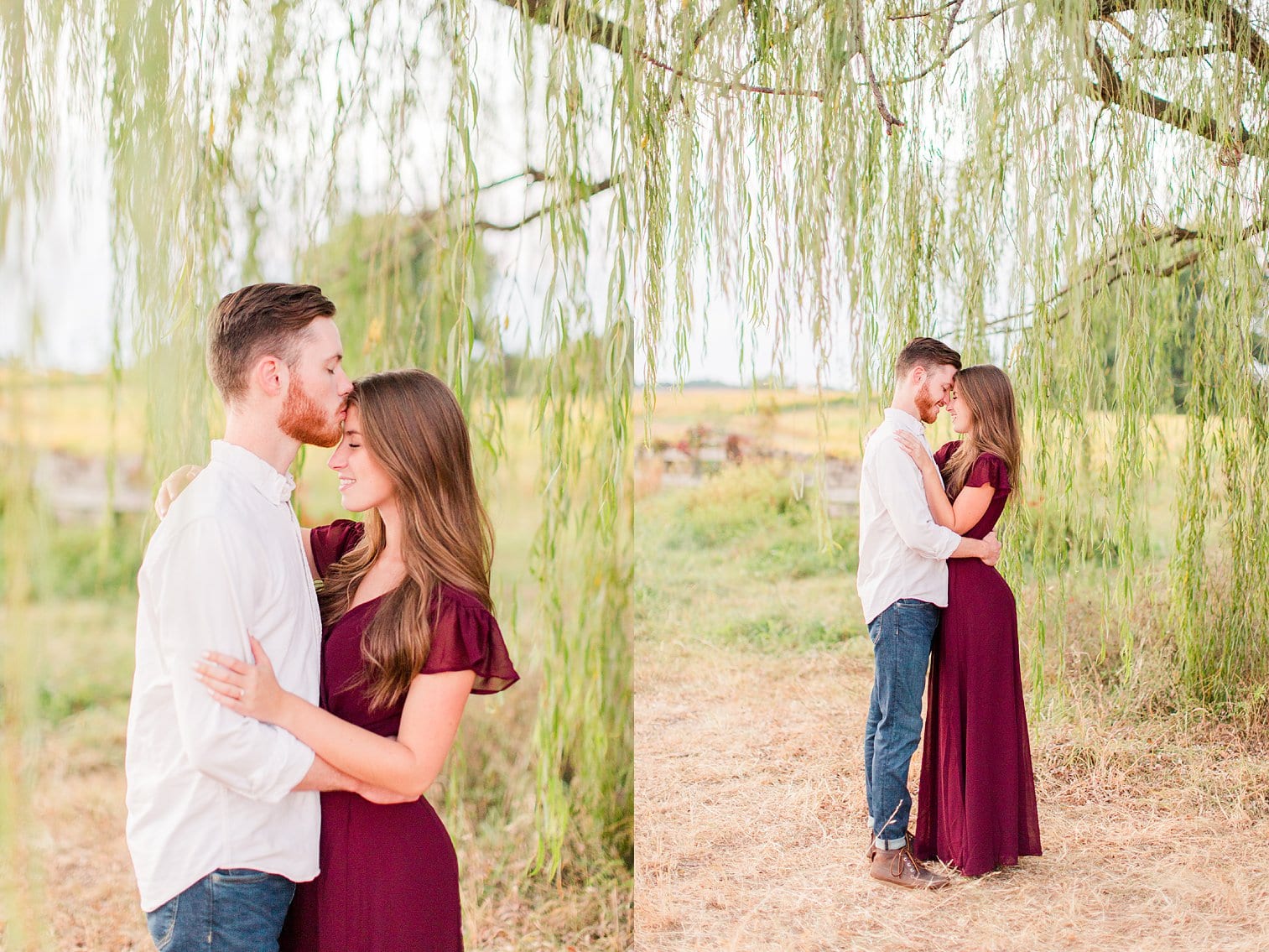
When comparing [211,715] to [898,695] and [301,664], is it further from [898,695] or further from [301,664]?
[898,695]

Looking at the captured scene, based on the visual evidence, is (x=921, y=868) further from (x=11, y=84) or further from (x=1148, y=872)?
(x=11, y=84)

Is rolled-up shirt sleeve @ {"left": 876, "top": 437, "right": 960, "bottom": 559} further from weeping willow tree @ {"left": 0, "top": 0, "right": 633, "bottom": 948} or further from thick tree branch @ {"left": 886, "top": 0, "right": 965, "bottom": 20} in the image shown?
thick tree branch @ {"left": 886, "top": 0, "right": 965, "bottom": 20}

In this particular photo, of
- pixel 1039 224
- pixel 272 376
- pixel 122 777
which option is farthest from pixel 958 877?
pixel 122 777

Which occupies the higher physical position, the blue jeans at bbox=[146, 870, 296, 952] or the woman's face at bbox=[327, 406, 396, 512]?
the woman's face at bbox=[327, 406, 396, 512]

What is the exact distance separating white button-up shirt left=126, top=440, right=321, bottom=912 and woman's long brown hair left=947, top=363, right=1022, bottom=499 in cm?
128

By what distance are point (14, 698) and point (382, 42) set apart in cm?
86

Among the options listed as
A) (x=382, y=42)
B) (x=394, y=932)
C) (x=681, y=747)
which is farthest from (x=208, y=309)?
(x=681, y=747)

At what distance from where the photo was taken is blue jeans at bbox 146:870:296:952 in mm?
756

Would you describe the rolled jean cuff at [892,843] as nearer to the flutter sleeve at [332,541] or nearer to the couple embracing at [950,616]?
the couple embracing at [950,616]

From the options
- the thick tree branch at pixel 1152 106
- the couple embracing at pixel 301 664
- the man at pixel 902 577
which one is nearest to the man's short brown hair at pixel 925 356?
the man at pixel 902 577

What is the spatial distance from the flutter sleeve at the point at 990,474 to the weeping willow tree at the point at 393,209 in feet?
2.13

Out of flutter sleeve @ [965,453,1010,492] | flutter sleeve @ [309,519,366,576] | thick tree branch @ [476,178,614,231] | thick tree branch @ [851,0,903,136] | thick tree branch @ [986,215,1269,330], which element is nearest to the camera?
flutter sleeve @ [309,519,366,576]

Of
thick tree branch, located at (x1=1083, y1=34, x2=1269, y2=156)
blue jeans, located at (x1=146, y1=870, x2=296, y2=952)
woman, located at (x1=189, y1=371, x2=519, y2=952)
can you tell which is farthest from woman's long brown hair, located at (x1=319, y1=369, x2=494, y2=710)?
thick tree branch, located at (x1=1083, y1=34, x2=1269, y2=156)

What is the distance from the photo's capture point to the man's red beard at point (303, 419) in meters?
0.85
